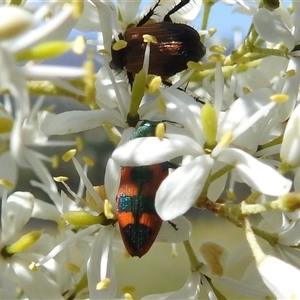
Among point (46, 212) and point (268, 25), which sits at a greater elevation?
point (268, 25)

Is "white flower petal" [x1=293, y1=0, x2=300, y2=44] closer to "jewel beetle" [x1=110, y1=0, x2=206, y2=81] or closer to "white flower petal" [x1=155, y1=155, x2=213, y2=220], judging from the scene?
"jewel beetle" [x1=110, y1=0, x2=206, y2=81]

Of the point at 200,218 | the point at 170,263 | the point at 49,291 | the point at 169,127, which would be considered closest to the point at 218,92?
the point at 169,127

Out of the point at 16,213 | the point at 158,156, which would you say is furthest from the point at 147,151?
the point at 16,213

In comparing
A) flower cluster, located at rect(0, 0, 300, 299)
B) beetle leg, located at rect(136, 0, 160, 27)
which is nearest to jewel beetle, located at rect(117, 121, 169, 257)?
flower cluster, located at rect(0, 0, 300, 299)

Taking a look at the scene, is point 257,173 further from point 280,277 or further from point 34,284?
point 34,284

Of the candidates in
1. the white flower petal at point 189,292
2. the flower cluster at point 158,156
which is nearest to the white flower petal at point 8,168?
the flower cluster at point 158,156

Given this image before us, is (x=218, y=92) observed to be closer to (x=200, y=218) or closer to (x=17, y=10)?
(x=17, y=10)
